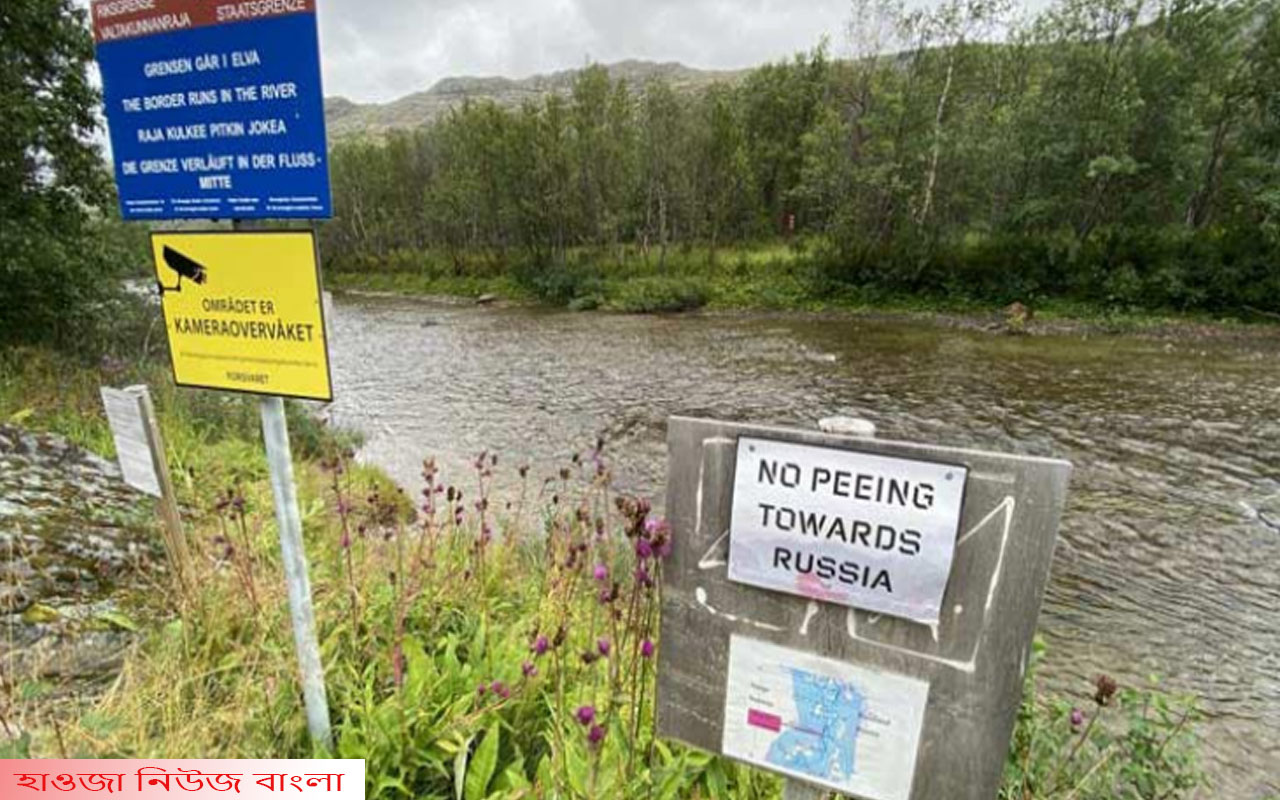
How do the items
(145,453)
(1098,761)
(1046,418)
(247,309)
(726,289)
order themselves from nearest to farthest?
(247,309) < (1098,761) < (145,453) < (1046,418) < (726,289)

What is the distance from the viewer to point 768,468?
47.4 inches

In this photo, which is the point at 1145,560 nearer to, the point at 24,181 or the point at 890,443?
the point at 890,443

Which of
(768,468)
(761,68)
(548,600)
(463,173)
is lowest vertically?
(548,600)

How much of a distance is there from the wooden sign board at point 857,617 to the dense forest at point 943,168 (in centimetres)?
2079

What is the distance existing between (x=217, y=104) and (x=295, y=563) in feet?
4.28

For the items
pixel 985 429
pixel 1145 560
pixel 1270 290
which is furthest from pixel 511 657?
pixel 1270 290

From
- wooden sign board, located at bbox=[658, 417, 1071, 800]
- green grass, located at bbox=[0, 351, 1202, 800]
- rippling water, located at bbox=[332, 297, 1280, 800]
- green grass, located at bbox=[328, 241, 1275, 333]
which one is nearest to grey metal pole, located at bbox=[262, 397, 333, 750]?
green grass, located at bbox=[0, 351, 1202, 800]

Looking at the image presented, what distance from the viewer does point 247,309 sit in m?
1.72

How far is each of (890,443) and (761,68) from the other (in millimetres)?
33337

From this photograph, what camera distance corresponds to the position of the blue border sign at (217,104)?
1.54 meters

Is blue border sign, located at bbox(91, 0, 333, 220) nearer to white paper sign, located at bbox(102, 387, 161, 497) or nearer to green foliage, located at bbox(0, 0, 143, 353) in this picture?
white paper sign, located at bbox(102, 387, 161, 497)
